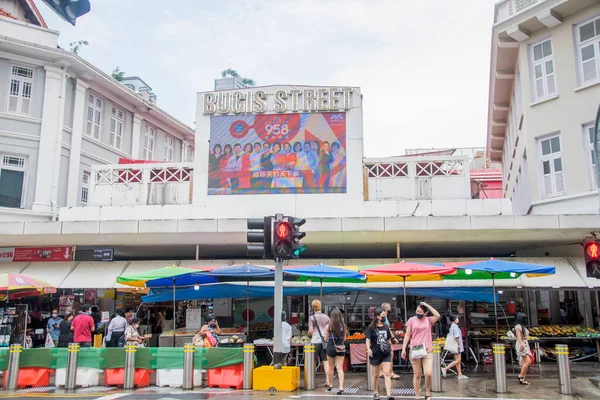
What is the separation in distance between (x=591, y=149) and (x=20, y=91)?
21.9 metres

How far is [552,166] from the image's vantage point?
18359mm

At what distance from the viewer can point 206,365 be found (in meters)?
12.4

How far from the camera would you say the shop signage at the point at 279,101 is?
64.8 ft

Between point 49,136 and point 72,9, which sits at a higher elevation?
point 72,9

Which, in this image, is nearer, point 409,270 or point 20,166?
point 409,270

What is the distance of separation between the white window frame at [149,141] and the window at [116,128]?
2.14m

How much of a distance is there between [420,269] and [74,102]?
707 inches

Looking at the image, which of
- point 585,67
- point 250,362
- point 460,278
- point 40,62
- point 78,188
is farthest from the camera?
point 78,188

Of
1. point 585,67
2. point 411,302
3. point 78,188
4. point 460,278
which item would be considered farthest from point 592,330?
point 78,188

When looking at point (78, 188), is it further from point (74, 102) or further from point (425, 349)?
point (425, 349)

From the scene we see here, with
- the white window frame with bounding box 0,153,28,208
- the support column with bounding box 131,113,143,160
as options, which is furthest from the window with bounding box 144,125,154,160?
the white window frame with bounding box 0,153,28,208

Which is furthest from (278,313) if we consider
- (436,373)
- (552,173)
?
(552,173)

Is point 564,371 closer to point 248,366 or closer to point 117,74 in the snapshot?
point 248,366

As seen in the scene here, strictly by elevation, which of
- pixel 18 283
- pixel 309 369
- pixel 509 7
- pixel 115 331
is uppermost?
pixel 509 7
